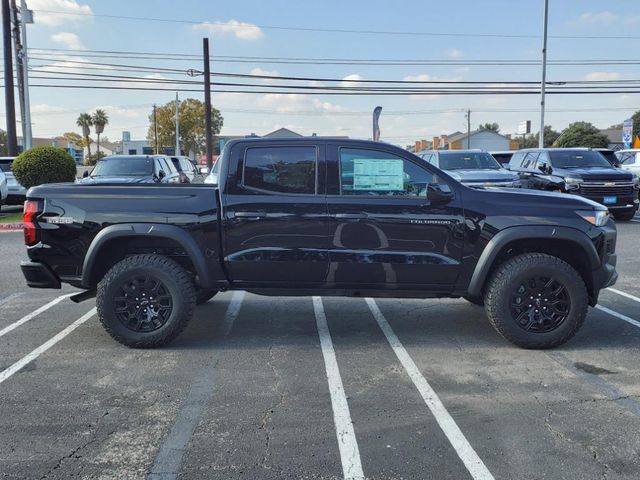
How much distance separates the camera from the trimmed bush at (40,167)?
16.9 meters

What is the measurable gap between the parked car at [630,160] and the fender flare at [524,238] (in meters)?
17.3

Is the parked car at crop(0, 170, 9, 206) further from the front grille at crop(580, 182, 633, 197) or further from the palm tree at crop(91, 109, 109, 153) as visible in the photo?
the palm tree at crop(91, 109, 109, 153)

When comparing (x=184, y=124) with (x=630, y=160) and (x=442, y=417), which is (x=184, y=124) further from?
(x=442, y=417)

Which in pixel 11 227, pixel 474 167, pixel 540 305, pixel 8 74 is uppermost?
pixel 8 74

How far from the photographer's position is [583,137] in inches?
2702

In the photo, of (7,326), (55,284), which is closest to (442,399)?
(55,284)

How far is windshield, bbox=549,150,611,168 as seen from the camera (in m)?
15.6

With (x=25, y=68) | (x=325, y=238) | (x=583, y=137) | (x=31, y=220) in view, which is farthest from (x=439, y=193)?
(x=583, y=137)

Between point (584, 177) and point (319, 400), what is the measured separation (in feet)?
41.0

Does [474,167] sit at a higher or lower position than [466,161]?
lower

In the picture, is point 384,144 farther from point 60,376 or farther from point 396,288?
point 60,376

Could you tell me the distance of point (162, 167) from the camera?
1642cm

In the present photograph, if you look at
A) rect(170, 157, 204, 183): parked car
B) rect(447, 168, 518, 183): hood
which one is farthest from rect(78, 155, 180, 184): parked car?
rect(447, 168, 518, 183): hood

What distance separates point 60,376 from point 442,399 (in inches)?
120
